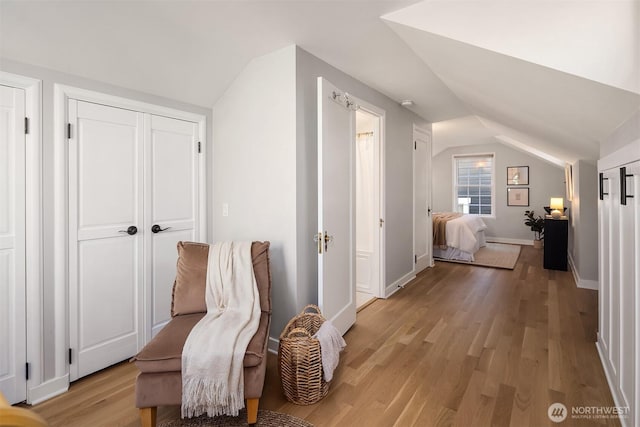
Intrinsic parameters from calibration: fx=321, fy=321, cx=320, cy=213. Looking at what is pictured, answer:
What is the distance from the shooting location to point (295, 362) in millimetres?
1893

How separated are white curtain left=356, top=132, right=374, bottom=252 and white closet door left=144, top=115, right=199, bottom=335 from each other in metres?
1.95

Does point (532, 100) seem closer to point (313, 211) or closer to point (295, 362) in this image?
point (313, 211)

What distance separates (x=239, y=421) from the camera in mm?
1778

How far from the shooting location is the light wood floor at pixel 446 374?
1.81 meters

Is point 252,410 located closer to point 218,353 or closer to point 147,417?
point 218,353

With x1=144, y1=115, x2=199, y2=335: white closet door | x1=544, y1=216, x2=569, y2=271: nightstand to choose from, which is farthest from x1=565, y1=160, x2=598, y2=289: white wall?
x1=144, y1=115, x2=199, y2=335: white closet door

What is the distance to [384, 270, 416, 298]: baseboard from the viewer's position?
3.87 meters

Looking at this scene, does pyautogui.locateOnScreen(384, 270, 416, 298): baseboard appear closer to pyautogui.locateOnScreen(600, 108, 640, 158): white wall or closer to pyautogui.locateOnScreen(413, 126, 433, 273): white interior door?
pyautogui.locateOnScreen(413, 126, 433, 273): white interior door

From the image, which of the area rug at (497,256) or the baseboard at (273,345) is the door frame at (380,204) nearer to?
the baseboard at (273,345)

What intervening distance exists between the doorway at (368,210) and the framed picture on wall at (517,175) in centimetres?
504

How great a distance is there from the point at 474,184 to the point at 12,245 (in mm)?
8320

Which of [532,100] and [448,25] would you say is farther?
[532,100]

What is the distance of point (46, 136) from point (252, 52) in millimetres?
1503

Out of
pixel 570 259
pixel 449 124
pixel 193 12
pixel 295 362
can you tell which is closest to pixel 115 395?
pixel 295 362
